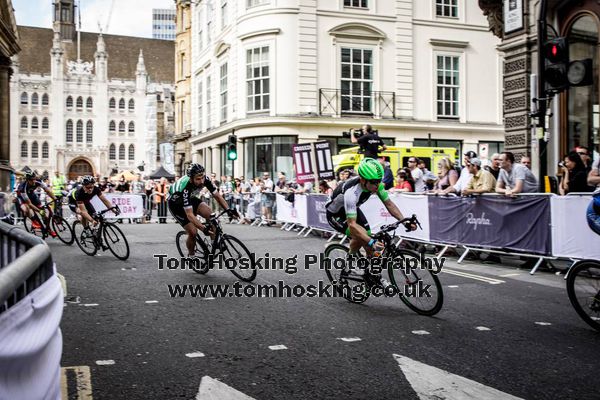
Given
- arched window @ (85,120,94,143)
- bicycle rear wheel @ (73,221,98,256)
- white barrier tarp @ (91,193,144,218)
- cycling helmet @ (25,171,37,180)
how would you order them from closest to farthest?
bicycle rear wheel @ (73,221,98,256) < cycling helmet @ (25,171,37,180) < white barrier tarp @ (91,193,144,218) < arched window @ (85,120,94,143)

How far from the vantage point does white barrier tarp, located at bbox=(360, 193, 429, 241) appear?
13719 millimetres

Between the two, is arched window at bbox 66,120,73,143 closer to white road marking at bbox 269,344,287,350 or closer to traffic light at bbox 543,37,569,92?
traffic light at bbox 543,37,569,92

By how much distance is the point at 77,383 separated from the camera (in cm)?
465

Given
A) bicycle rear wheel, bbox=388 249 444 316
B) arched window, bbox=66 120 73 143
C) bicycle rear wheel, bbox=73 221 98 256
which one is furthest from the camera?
arched window, bbox=66 120 73 143

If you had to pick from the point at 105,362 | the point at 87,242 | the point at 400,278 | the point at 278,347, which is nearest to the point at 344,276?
the point at 400,278

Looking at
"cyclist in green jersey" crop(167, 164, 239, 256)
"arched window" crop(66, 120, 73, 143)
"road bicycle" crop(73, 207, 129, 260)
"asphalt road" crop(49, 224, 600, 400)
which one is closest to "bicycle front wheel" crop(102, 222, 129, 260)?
"road bicycle" crop(73, 207, 129, 260)

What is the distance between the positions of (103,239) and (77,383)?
29.8 feet

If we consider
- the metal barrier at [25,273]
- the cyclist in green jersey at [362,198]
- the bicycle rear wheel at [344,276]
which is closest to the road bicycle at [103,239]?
the bicycle rear wheel at [344,276]

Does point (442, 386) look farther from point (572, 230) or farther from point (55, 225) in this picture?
point (55, 225)

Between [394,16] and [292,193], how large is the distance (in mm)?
15535

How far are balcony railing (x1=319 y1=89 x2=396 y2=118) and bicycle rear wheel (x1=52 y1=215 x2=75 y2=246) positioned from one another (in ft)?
54.7

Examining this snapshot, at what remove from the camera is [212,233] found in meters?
10.2

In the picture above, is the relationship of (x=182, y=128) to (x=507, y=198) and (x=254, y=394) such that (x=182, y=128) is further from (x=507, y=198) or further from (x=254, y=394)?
(x=254, y=394)

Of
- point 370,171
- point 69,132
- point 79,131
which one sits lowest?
point 370,171
